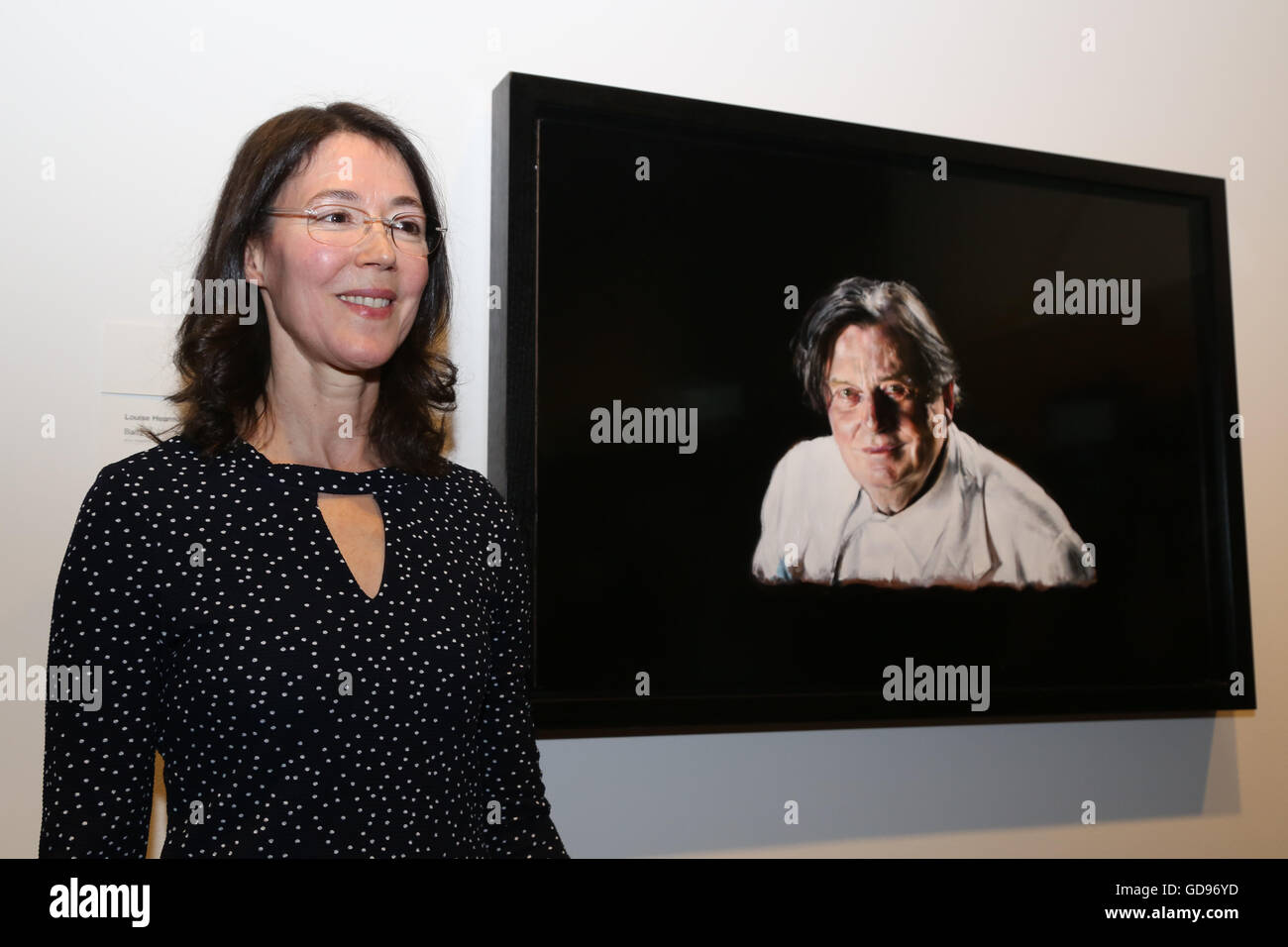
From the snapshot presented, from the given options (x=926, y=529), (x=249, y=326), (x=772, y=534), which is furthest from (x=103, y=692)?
(x=926, y=529)

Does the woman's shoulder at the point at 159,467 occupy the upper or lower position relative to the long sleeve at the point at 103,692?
upper

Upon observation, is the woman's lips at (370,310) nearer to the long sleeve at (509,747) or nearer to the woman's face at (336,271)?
the woman's face at (336,271)

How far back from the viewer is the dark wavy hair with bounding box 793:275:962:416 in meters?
1.54

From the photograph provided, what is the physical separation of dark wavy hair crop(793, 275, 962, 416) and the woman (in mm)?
515

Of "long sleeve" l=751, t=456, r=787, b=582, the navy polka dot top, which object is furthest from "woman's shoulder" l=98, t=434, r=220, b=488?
"long sleeve" l=751, t=456, r=787, b=582

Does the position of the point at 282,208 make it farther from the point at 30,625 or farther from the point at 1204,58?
the point at 1204,58

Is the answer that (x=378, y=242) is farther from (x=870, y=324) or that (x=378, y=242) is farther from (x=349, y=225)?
(x=870, y=324)

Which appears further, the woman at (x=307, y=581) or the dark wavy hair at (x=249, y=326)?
the dark wavy hair at (x=249, y=326)

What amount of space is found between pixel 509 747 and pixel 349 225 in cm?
57

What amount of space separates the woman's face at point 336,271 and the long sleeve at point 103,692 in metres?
0.24

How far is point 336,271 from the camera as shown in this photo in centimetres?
109

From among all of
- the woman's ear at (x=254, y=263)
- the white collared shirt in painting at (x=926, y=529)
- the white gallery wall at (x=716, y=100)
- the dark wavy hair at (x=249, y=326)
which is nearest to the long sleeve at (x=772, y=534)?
the white collared shirt in painting at (x=926, y=529)

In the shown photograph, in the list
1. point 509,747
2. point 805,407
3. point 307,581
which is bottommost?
point 509,747

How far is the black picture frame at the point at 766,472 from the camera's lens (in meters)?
1.38
